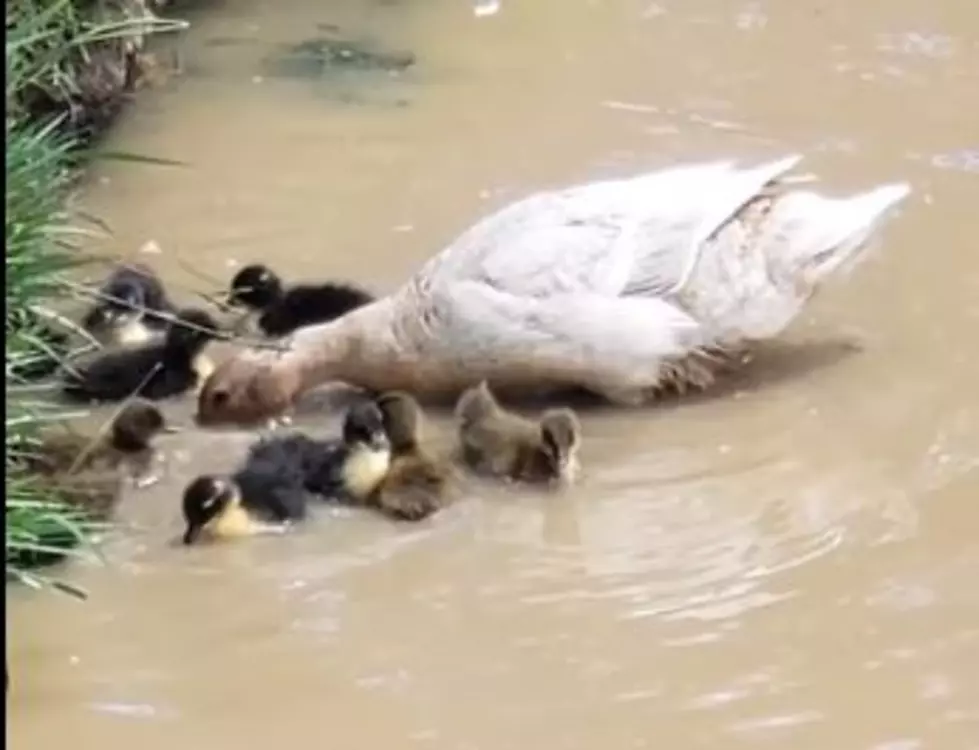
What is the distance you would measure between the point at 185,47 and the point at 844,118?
189 centimetres

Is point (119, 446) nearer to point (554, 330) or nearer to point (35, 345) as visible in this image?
point (35, 345)

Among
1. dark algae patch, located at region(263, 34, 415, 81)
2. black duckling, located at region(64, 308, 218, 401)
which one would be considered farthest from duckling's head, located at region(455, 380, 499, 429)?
dark algae patch, located at region(263, 34, 415, 81)

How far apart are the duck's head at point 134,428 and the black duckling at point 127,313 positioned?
0.31 m

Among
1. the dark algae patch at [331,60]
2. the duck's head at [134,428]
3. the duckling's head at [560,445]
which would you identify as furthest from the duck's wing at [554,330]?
the dark algae patch at [331,60]

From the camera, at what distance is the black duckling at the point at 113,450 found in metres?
4.39

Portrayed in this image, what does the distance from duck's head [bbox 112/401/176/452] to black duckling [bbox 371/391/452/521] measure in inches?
16.2

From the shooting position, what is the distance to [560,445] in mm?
4422

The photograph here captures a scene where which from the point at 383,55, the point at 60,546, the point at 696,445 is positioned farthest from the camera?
the point at 383,55

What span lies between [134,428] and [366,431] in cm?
42

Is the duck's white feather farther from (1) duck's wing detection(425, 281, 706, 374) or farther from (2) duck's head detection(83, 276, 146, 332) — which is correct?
(2) duck's head detection(83, 276, 146, 332)

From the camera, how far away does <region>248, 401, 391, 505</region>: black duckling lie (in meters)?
4.37

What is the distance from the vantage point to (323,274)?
543 cm

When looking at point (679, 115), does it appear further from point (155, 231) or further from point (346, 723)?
point (346, 723)

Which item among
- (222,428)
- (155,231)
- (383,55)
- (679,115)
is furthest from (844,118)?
(222,428)
